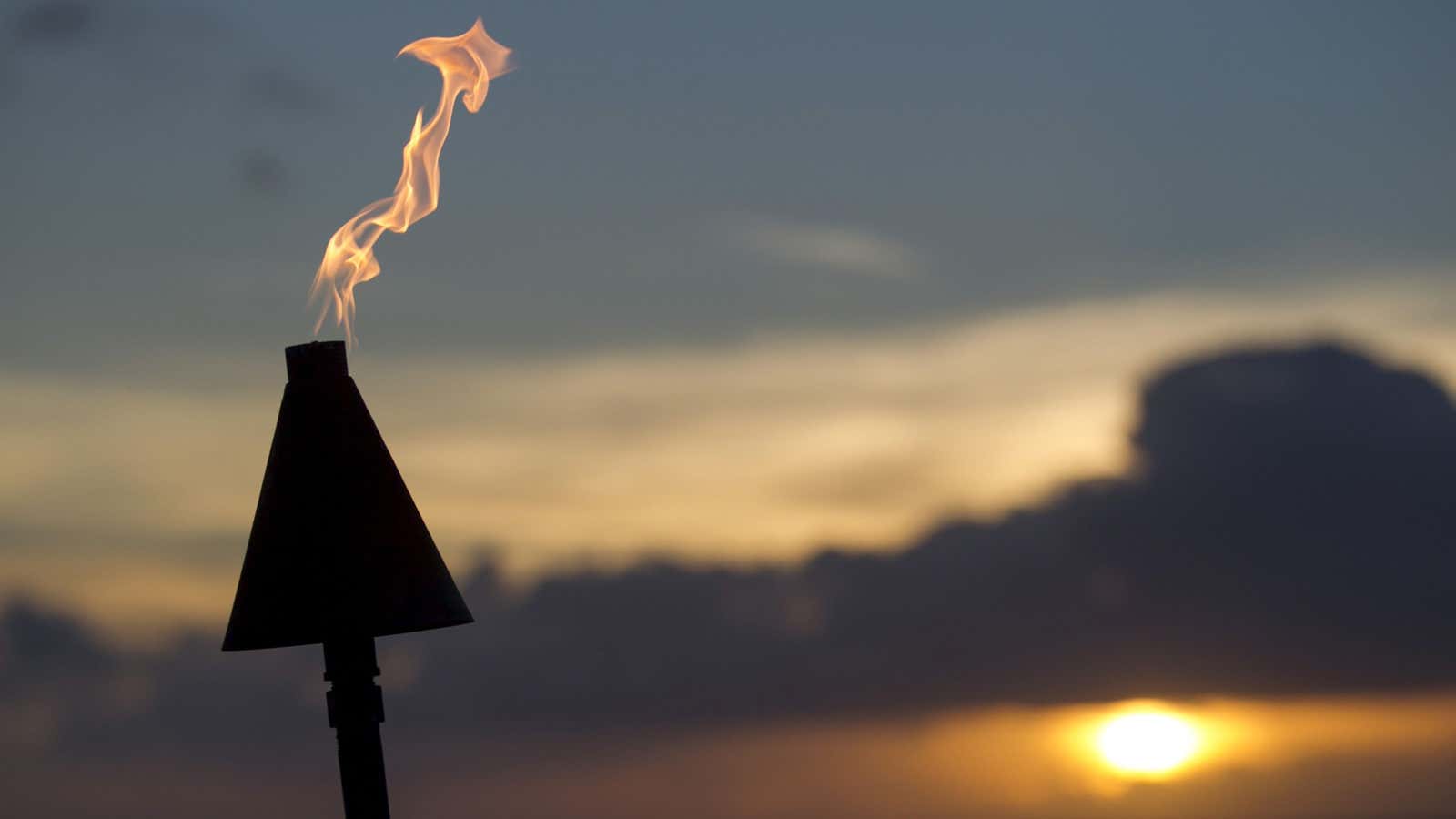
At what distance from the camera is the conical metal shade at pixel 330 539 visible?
8602 millimetres

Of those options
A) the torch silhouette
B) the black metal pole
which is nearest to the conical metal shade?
the torch silhouette

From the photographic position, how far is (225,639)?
8.80 meters

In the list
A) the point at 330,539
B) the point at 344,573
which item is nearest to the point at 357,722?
the point at 344,573

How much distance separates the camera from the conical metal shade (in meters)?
8.60

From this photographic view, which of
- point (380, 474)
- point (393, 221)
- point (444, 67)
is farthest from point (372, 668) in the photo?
point (444, 67)

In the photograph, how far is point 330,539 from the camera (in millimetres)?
8766

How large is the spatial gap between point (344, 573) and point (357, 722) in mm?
848

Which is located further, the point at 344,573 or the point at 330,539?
the point at 330,539

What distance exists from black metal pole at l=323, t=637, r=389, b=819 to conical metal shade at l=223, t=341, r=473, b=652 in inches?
6.1

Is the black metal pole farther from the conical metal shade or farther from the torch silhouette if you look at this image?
the conical metal shade

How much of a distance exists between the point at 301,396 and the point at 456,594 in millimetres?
1515

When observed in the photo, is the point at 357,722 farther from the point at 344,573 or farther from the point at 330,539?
the point at 330,539

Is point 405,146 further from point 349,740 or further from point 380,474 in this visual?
point 349,740

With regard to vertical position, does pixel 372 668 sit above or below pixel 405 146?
below
